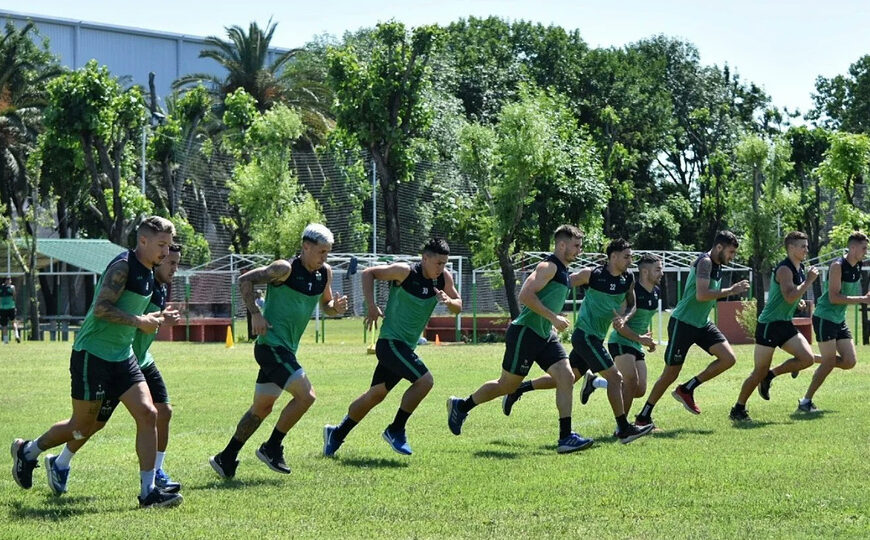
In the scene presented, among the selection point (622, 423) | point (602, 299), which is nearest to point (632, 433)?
point (622, 423)

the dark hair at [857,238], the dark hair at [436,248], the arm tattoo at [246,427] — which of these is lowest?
the arm tattoo at [246,427]

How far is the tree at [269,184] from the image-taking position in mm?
44188

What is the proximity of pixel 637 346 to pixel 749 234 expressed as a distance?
3492 centimetres

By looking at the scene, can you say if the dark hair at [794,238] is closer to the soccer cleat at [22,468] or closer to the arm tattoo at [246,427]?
the arm tattoo at [246,427]

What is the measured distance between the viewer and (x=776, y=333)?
14.5 m

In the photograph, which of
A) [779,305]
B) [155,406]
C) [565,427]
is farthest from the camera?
[779,305]

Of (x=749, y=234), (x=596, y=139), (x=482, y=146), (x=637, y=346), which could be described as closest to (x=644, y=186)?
(x=596, y=139)

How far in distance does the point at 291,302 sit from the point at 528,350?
109 inches

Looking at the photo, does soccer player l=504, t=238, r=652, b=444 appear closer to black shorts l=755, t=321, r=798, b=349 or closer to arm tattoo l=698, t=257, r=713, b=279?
arm tattoo l=698, t=257, r=713, b=279

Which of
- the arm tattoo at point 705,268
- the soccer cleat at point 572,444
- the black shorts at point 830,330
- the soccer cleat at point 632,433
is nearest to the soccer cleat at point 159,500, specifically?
the soccer cleat at point 572,444

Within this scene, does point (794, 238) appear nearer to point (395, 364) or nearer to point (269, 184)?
point (395, 364)

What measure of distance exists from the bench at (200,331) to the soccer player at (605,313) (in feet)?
86.8

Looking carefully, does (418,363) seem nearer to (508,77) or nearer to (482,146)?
(482,146)

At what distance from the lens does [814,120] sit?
7144cm
